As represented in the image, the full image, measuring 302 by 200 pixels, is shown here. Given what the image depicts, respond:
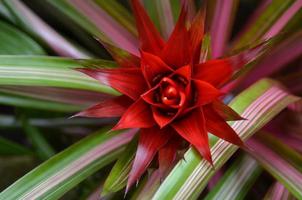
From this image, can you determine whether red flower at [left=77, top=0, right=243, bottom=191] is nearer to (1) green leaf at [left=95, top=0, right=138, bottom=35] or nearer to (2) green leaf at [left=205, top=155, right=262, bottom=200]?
(2) green leaf at [left=205, top=155, right=262, bottom=200]

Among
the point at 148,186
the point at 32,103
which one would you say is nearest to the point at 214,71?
the point at 148,186

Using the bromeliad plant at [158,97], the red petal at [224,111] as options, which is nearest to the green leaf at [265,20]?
the bromeliad plant at [158,97]

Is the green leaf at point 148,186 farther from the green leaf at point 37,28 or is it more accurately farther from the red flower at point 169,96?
the green leaf at point 37,28

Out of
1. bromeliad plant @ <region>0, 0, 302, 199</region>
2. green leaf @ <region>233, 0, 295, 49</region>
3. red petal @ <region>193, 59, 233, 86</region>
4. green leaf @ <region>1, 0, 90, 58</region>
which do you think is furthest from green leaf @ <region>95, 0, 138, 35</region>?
red petal @ <region>193, 59, 233, 86</region>

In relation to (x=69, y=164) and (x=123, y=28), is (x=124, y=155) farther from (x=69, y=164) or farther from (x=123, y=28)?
(x=123, y=28)

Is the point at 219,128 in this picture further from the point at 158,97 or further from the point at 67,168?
the point at 67,168

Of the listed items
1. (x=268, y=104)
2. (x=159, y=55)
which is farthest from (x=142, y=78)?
(x=268, y=104)
